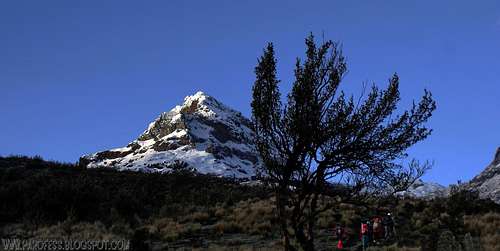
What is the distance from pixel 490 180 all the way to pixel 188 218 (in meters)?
84.6

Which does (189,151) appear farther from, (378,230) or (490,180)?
(378,230)

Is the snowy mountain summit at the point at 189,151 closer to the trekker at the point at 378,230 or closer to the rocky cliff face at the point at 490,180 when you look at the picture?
the rocky cliff face at the point at 490,180

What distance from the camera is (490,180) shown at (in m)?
95.9

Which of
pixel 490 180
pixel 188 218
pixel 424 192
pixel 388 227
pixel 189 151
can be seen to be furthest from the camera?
pixel 189 151

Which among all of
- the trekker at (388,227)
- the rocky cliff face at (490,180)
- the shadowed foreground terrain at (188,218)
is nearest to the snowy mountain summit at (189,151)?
the rocky cliff face at (490,180)

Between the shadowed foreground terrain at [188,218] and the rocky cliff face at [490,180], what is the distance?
4471 cm

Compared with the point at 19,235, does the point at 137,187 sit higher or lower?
higher

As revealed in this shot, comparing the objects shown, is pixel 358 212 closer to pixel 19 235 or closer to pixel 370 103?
pixel 370 103

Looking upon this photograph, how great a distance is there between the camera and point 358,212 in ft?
102

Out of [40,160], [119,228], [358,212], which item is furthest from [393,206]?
[40,160]

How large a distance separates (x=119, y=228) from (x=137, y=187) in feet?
58.8

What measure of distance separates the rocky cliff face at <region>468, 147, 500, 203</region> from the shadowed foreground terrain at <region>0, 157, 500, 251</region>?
44.7 metres

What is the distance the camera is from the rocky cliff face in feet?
257

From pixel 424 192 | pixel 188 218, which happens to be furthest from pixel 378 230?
pixel 424 192
